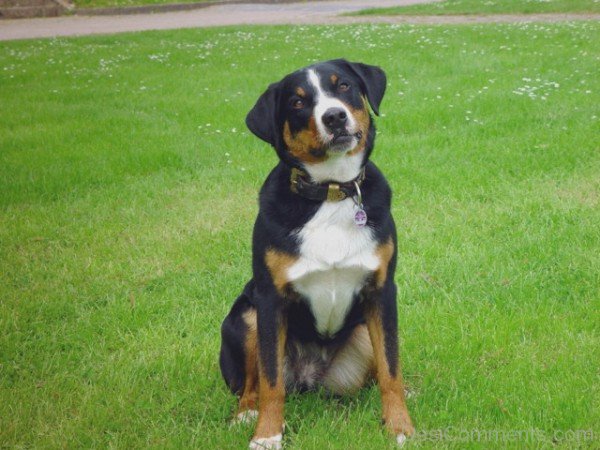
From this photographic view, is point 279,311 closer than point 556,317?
Yes

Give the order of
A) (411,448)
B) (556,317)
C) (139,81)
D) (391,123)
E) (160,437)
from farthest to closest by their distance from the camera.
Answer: (139,81) < (391,123) < (556,317) < (160,437) < (411,448)

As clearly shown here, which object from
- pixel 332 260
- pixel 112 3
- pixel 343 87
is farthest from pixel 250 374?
pixel 112 3

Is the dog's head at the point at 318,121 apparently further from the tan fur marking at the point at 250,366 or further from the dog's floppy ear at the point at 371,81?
the tan fur marking at the point at 250,366

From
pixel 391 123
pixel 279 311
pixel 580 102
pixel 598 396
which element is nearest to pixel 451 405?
pixel 598 396

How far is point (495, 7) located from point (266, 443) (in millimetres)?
17380

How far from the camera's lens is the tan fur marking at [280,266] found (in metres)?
3.05

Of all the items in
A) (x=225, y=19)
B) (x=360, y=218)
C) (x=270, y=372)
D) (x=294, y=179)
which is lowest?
(x=225, y=19)

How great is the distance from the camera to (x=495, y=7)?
18.6 metres

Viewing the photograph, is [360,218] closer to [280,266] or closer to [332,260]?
[332,260]

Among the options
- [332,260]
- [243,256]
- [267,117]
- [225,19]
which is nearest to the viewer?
[332,260]

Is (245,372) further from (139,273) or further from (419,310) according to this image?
(139,273)

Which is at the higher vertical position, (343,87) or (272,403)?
(343,87)

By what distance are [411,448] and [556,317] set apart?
56.0 inches

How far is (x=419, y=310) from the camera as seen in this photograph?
168 inches
